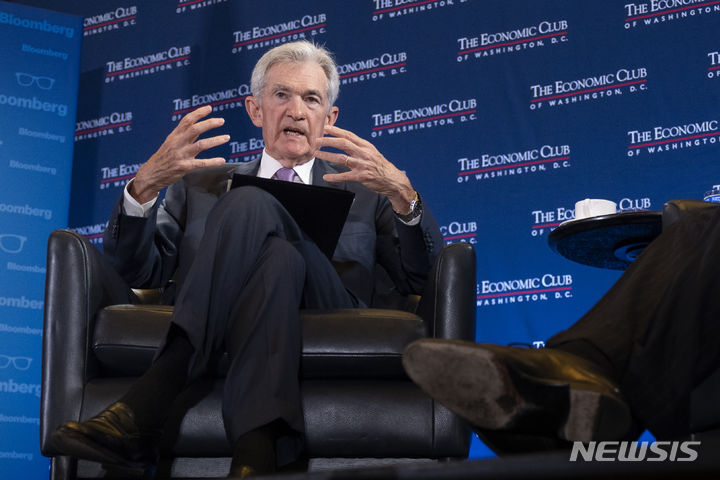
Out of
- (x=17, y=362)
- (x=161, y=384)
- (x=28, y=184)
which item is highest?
(x=28, y=184)

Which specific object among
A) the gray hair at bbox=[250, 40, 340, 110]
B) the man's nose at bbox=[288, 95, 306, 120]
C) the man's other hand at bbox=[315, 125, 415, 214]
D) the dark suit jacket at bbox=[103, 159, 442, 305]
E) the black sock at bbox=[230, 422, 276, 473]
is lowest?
the black sock at bbox=[230, 422, 276, 473]

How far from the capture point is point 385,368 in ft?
5.63

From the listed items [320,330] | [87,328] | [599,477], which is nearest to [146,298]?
[87,328]

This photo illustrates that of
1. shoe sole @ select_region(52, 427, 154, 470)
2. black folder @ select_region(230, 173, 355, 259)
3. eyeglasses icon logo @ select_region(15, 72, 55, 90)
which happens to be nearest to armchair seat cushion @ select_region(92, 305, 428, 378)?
black folder @ select_region(230, 173, 355, 259)

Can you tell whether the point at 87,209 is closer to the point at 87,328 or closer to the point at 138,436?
the point at 87,328

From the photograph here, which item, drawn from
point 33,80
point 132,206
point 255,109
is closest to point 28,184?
point 33,80

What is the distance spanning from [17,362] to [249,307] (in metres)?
2.29

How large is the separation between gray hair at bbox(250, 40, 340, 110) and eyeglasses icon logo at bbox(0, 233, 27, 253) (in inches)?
61.2

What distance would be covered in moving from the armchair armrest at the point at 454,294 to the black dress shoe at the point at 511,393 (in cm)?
78

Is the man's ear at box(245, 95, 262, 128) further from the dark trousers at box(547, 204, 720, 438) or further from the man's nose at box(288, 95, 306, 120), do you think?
the dark trousers at box(547, 204, 720, 438)

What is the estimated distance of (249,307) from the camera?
152 centimetres

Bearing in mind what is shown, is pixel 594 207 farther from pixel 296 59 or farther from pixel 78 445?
pixel 78 445

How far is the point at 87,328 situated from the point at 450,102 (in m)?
2.15

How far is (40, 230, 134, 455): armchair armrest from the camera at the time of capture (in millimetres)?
1713
